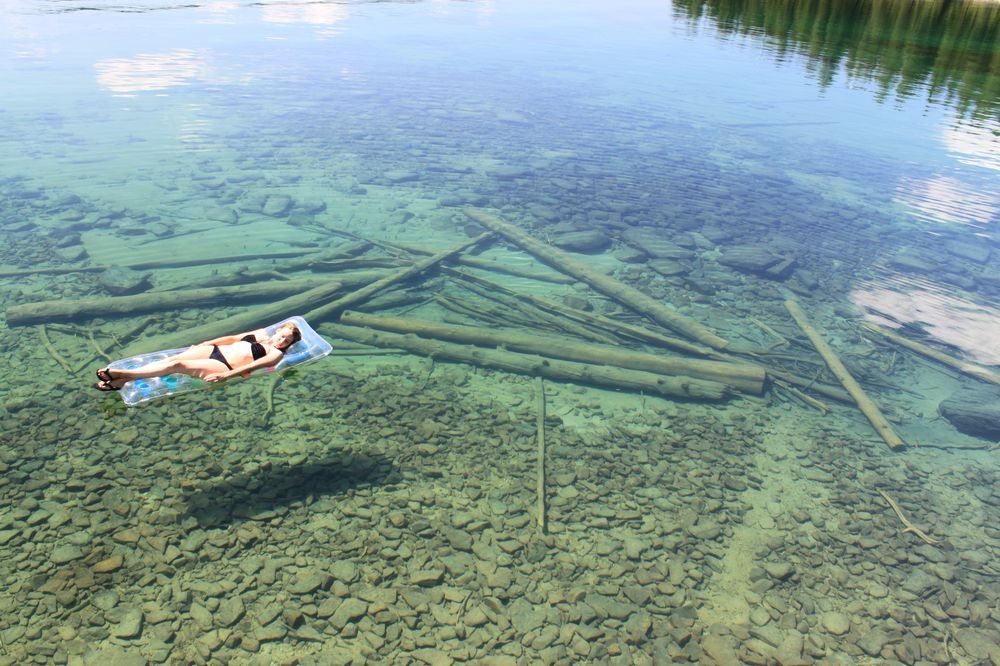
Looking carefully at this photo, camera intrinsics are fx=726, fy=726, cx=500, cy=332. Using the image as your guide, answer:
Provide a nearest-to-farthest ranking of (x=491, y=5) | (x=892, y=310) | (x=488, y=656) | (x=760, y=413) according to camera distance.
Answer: (x=488, y=656) → (x=760, y=413) → (x=892, y=310) → (x=491, y=5)

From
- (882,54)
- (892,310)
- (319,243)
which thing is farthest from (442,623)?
(882,54)

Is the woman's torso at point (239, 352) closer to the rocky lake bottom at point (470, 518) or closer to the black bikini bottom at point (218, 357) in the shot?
the black bikini bottom at point (218, 357)

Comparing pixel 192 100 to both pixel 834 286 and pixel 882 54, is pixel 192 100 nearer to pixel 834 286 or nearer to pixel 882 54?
pixel 834 286

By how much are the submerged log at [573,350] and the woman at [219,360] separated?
384 cm

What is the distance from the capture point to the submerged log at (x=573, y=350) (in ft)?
42.9

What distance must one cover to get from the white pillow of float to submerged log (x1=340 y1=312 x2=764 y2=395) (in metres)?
3.06

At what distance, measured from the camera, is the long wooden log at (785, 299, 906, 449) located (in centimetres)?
1202

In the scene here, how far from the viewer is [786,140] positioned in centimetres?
2859

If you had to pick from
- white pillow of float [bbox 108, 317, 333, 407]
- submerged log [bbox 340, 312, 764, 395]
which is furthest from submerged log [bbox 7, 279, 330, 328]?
white pillow of float [bbox 108, 317, 333, 407]

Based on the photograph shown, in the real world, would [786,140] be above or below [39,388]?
below

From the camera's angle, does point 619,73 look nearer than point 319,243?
No

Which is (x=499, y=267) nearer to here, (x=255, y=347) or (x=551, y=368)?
(x=551, y=368)

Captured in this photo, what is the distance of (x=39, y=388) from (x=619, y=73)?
3356 cm

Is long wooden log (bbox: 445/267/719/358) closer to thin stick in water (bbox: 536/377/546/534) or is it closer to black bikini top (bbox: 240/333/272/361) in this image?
thin stick in water (bbox: 536/377/546/534)
